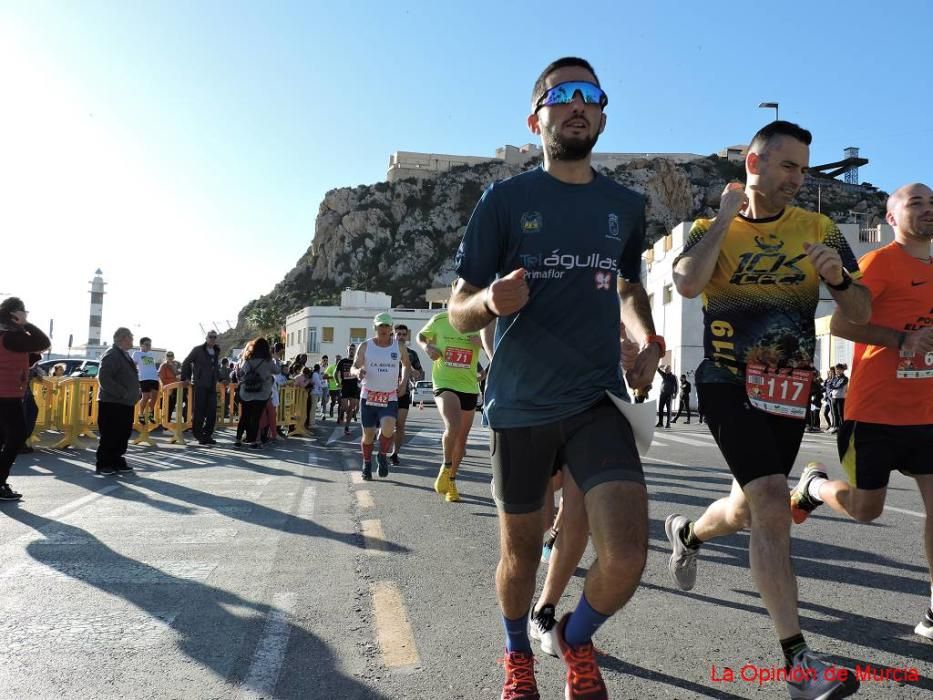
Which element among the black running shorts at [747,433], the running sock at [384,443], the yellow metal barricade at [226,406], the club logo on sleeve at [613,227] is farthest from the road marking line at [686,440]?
the club logo on sleeve at [613,227]

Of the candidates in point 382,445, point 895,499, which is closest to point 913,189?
point 895,499

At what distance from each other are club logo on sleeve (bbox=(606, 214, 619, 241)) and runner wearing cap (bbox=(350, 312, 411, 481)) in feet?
20.7

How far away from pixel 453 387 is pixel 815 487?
13.8 ft

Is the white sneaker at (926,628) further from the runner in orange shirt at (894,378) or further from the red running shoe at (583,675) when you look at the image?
the red running shoe at (583,675)

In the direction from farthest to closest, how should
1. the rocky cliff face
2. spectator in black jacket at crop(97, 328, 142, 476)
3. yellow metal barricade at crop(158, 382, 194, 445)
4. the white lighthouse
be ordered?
the rocky cliff face
the white lighthouse
yellow metal barricade at crop(158, 382, 194, 445)
spectator in black jacket at crop(97, 328, 142, 476)

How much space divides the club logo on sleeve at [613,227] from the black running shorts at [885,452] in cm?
165

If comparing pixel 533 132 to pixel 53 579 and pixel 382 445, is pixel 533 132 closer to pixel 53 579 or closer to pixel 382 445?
pixel 53 579

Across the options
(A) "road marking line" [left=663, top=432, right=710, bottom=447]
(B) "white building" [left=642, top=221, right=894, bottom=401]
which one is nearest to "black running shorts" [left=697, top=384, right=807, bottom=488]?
(A) "road marking line" [left=663, top=432, right=710, bottom=447]

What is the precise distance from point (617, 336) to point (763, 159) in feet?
3.81

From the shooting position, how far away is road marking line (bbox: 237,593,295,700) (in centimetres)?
282

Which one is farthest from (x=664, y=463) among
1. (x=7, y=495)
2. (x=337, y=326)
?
(x=337, y=326)

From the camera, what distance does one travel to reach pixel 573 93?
2771 mm

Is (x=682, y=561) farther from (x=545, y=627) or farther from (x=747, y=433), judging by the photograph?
(x=747, y=433)

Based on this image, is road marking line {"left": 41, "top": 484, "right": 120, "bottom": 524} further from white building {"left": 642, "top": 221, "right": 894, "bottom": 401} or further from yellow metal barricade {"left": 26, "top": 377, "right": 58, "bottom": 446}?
white building {"left": 642, "top": 221, "right": 894, "bottom": 401}
